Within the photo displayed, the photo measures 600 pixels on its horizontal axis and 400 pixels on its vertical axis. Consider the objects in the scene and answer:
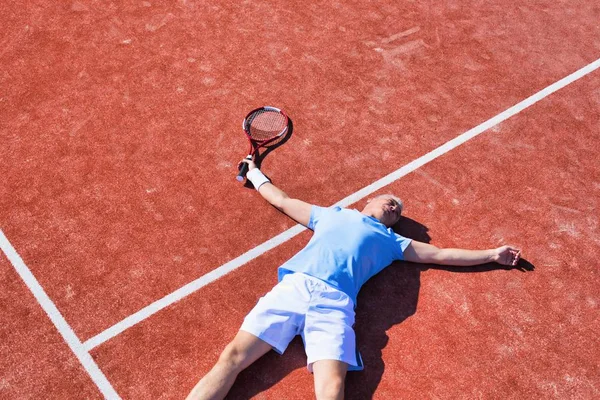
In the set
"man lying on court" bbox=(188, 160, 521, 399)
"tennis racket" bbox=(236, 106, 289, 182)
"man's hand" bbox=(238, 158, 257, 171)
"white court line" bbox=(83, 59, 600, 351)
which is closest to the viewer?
"man lying on court" bbox=(188, 160, 521, 399)

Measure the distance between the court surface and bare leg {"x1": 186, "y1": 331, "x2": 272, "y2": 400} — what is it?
0.25 metres

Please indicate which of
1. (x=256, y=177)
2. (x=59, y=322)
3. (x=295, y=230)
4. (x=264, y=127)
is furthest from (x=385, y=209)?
(x=59, y=322)

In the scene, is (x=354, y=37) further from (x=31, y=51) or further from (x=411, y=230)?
(x=31, y=51)

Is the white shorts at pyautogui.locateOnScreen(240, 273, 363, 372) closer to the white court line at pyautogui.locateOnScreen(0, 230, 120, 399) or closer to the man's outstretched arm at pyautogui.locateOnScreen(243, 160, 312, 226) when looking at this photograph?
the man's outstretched arm at pyautogui.locateOnScreen(243, 160, 312, 226)

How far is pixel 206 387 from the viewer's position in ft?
19.4

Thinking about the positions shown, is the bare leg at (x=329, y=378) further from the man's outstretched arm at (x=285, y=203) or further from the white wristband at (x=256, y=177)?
the white wristband at (x=256, y=177)

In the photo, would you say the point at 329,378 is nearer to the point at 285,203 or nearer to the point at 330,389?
the point at 330,389

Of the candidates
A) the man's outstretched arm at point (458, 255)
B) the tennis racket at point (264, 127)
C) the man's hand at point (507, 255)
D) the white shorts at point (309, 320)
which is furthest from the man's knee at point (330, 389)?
the tennis racket at point (264, 127)

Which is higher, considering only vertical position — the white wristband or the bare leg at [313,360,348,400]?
the white wristband

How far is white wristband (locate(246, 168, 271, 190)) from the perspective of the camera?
7617 millimetres

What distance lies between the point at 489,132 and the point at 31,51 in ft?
21.0

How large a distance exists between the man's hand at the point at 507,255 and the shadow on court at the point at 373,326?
0.38ft

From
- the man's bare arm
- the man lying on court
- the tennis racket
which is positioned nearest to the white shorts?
the man lying on court

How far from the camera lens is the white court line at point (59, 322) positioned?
20.3ft
